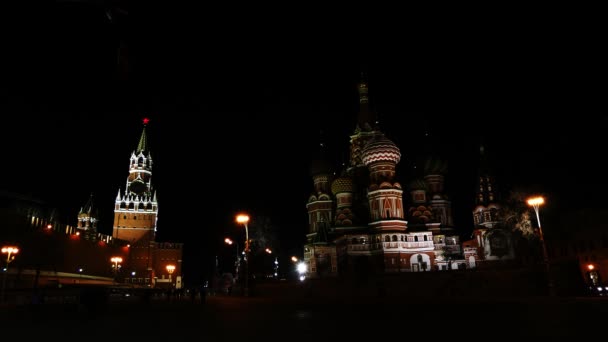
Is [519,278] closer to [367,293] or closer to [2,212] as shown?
[367,293]

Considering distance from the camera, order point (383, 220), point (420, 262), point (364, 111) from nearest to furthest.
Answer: point (420, 262) → point (383, 220) → point (364, 111)

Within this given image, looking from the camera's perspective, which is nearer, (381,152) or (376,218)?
(376,218)

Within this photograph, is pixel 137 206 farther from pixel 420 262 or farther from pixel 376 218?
pixel 420 262

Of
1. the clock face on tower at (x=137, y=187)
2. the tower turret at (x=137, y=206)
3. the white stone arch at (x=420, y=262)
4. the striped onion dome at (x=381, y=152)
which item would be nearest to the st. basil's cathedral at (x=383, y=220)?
the striped onion dome at (x=381, y=152)

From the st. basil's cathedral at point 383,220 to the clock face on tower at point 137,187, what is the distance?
1746 inches

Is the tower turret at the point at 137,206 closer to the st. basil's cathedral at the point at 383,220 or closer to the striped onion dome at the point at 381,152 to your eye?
the st. basil's cathedral at the point at 383,220

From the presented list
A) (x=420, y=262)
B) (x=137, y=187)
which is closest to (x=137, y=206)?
(x=137, y=187)

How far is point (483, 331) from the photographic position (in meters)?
7.93

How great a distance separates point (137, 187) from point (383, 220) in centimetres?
6037

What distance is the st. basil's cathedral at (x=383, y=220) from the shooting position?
164 feet

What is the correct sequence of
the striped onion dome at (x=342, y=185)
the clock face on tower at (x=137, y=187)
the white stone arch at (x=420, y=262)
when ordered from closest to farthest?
the white stone arch at (x=420, y=262) → the striped onion dome at (x=342, y=185) → the clock face on tower at (x=137, y=187)

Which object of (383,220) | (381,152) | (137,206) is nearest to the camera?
(383,220)

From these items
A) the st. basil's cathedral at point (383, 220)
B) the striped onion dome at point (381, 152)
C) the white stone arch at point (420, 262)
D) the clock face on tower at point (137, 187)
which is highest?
the clock face on tower at point (137, 187)

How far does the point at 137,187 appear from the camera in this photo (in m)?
91.6
